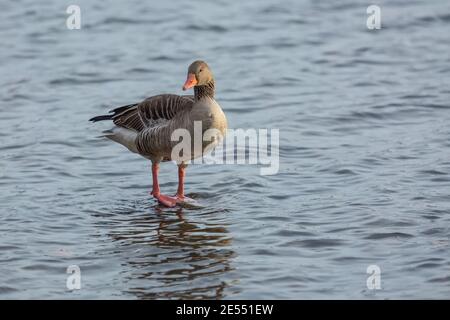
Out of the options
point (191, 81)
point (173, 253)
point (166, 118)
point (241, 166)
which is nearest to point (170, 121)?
point (166, 118)

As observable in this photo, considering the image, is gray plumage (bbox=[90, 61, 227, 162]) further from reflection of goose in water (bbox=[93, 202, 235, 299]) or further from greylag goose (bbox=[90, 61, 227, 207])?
reflection of goose in water (bbox=[93, 202, 235, 299])

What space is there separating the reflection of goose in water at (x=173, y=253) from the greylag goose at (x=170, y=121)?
26.2 inches

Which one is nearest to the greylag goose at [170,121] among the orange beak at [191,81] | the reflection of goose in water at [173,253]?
the orange beak at [191,81]

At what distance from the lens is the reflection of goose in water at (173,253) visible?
8.95 m

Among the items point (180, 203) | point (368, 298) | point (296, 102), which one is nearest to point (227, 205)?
point (180, 203)

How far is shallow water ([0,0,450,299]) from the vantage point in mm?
9359

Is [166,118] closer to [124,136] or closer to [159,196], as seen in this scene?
[124,136]

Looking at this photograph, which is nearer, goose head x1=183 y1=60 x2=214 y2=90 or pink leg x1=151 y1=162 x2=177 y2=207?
goose head x1=183 y1=60 x2=214 y2=90

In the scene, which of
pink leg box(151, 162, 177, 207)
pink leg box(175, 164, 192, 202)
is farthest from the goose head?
pink leg box(151, 162, 177, 207)

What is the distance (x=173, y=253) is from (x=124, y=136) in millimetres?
2766

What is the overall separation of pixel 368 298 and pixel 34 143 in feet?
24.0

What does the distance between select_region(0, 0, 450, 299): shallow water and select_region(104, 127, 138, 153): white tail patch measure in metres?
0.60

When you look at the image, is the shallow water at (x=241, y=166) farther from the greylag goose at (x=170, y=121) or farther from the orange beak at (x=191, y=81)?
the orange beak at (x=191, y=81)

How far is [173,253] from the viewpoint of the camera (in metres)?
9.92
